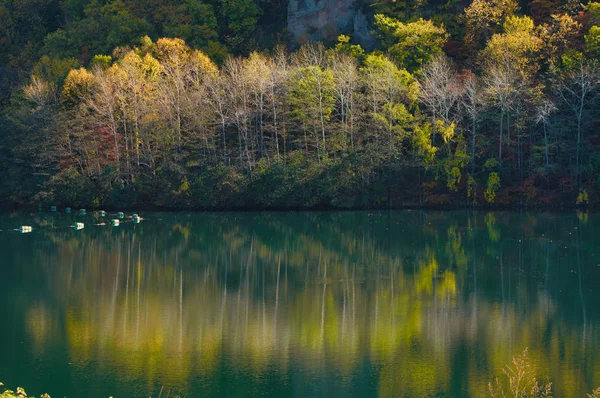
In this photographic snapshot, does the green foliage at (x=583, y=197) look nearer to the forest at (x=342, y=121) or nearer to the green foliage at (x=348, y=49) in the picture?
the forest at (x=342, y=121)

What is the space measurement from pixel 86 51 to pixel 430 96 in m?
31.2

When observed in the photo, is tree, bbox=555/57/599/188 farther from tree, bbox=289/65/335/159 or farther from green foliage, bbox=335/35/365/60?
tree, bbox=289/65/335/159

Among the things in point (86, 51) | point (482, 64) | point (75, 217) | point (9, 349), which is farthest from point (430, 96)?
point (9, 349)

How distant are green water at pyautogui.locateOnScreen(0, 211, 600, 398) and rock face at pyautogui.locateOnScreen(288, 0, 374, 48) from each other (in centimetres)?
2552

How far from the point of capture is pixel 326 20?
6981 cm

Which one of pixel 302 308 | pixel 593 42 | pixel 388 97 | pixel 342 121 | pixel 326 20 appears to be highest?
pixel 326 20

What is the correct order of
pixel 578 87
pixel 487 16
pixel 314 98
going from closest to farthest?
pixel 578 87, pixel 314 98, pixel 487 16

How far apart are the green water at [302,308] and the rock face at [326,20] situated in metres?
25.5

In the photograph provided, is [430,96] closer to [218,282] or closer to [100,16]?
[218,282]

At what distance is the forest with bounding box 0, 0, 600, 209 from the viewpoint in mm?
52719

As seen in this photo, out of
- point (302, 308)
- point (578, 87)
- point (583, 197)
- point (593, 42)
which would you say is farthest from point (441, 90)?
point (302, 308)

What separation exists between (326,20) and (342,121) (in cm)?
1681

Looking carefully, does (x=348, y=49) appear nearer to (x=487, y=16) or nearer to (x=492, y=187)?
(x=487, y=16)

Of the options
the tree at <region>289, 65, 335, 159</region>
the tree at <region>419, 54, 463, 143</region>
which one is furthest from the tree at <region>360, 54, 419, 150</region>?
the tree at <region>289, 65, 335, 159</region>
